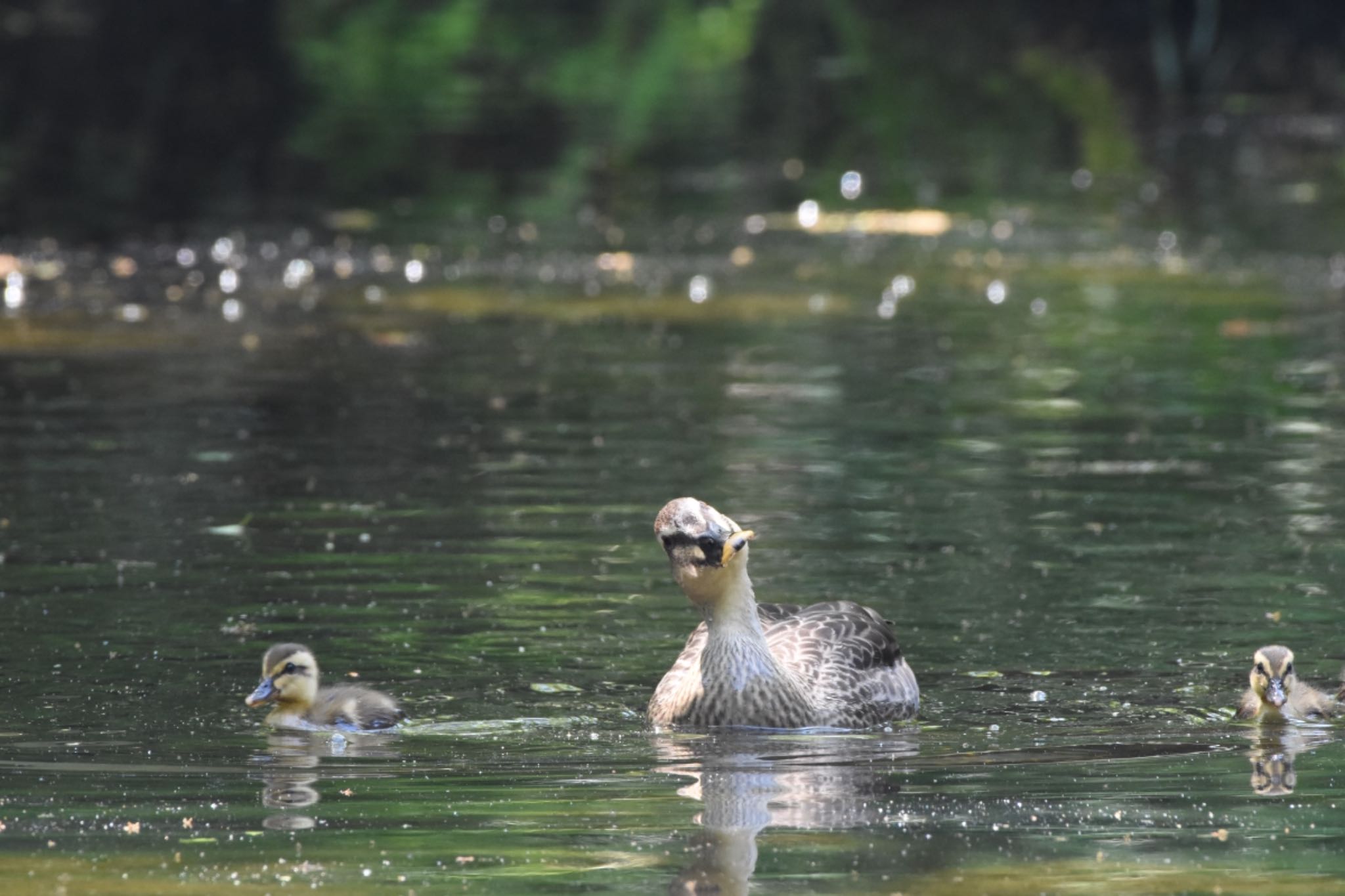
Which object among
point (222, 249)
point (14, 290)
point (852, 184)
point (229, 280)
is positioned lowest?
point (14, 290)

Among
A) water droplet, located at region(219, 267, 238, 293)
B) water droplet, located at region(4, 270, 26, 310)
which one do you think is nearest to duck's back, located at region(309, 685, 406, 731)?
water droplet, located at region(4, 270, 26, 310)

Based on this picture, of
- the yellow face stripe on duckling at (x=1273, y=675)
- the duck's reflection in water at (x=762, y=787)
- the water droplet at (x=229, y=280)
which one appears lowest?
the duck's reflection in water at (x=762, y=787)

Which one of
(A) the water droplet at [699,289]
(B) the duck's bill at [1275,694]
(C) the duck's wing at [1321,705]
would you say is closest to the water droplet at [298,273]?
(A) the water droplet at [699,289]

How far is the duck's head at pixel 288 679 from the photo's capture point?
9.02 metres

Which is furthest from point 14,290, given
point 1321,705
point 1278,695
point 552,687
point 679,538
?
point 1278,695

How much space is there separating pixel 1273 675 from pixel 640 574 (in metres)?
3.49

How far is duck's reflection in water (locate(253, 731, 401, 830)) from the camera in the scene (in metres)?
7.44

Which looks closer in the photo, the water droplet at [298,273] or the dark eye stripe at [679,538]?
the dark eye stripe at [679,538]

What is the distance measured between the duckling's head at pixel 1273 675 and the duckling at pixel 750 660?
130cm

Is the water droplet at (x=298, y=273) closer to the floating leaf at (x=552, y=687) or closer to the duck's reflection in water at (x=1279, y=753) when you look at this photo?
the floating leaf at (x=552, y=687)

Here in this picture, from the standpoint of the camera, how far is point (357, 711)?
897 centimetres

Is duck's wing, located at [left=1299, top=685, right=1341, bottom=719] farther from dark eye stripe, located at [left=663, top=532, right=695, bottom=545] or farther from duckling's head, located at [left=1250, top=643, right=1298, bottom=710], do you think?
dark eye stripe, located at [left=663, top=532, right=695, bottom=545]

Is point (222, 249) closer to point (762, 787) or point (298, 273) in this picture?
point (298, 273)

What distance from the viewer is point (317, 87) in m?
38.2
